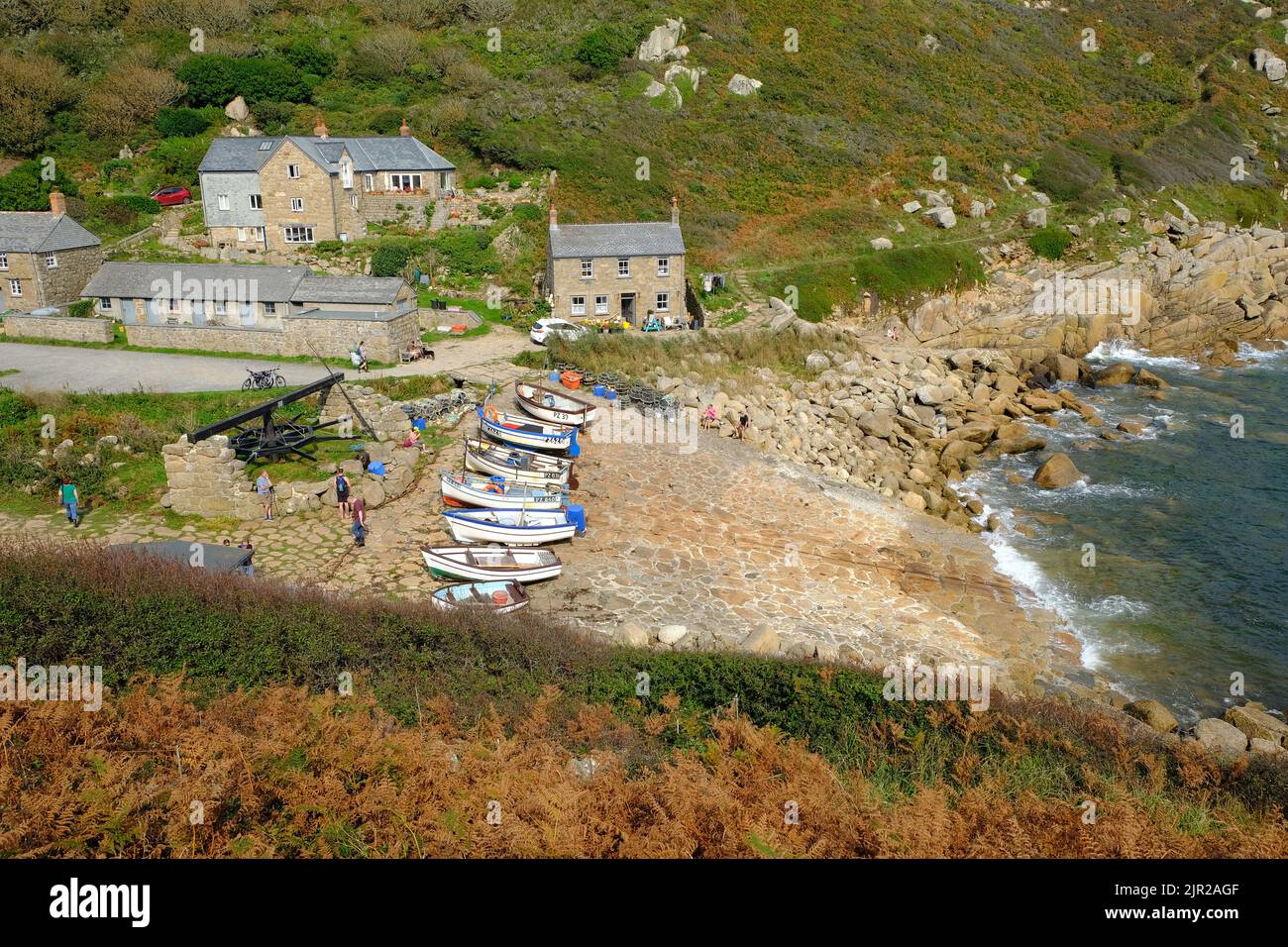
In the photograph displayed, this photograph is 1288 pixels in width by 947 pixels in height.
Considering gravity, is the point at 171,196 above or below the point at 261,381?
above

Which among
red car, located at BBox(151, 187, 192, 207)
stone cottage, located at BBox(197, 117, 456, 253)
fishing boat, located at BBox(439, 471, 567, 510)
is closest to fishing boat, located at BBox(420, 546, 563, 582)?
fishing boat, located at BBox(439, 471, 567, 510)

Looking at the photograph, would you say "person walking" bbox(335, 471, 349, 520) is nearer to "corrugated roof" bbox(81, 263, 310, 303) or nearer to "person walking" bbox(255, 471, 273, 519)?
"person walking" bbox(255, 471, 273, 519)

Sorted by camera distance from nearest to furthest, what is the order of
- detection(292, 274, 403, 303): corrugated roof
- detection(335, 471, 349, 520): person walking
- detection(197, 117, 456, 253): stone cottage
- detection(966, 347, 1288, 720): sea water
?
1. detection(966, 347, 1288, 720): sea water
2. detection(335, 471, 349, 520): person walking
3. detection(292, 274, 403, 303): corrugated roof
4. detection(197, 117, 456, 253): stone cottage

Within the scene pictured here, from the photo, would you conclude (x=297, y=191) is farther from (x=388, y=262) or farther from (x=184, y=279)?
(x=184, y=279)

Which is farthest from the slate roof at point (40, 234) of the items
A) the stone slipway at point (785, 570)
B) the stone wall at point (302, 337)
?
the stone slipway at point (785, 570)

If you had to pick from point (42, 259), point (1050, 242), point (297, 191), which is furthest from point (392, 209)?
point (1050, 242)

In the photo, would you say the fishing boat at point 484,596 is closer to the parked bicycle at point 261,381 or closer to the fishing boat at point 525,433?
the fishing boat at point 525,433
